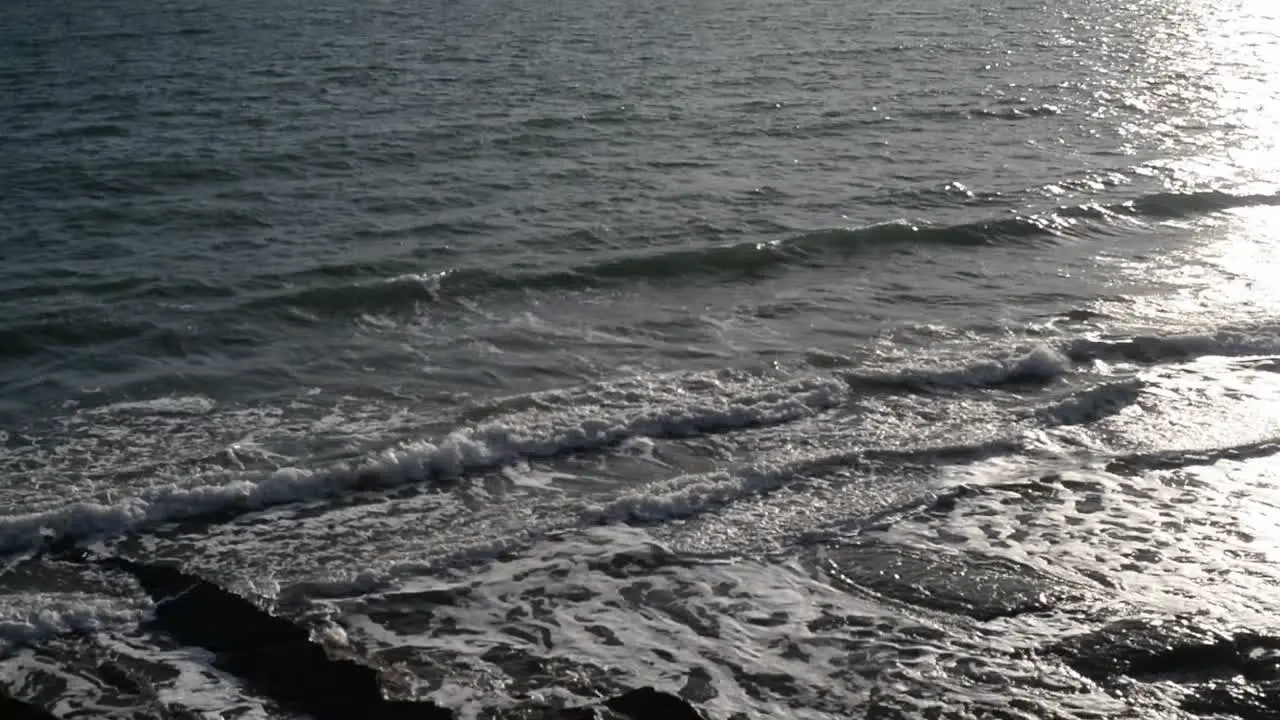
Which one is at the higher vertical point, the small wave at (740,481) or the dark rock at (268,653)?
the small wave at (740,481)

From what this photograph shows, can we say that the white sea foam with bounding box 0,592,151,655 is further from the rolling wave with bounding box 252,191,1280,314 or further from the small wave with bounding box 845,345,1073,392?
the small wave with bounding box 845,345,1073,392

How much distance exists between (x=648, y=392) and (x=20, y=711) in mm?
5275

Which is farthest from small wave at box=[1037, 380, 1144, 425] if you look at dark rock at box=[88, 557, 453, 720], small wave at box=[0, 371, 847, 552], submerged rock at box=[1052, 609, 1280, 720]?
dark rock at box=[88, 557, 453, 720]

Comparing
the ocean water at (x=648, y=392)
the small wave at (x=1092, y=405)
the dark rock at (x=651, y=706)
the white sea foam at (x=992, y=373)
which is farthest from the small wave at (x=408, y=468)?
the dark rock at (x=651, y=706)

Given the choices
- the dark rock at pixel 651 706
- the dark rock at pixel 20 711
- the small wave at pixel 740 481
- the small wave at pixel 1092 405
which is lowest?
the dark rock at pixel 20 711

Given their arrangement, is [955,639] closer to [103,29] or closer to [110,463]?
[110,463]

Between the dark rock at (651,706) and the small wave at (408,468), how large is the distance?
290 cm

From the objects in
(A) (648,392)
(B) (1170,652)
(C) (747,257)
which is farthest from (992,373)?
(B) (1170,652)

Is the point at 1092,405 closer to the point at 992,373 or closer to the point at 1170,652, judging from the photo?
the point at 992,373

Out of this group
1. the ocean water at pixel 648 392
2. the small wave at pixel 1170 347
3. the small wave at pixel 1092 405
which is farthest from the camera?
the small wave at pixel 1170 347

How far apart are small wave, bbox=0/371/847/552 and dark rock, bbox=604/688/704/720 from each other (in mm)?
2905

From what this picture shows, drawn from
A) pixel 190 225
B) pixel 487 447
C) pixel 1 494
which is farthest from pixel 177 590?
pixel 190 225

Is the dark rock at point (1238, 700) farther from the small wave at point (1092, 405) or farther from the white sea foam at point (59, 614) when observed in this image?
the white sea foam at point (59, 614)

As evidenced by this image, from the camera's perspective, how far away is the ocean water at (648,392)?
702cm
